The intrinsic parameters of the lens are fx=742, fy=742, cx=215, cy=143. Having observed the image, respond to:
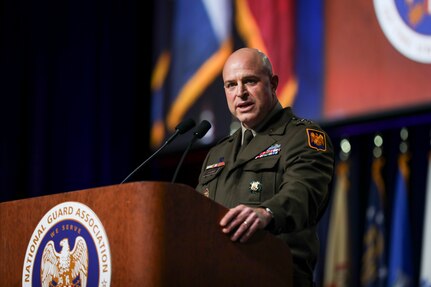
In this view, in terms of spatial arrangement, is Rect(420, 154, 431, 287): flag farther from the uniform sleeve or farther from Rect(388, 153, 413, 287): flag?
the uniform sleeve

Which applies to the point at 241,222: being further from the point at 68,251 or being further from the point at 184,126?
Answer: the point at 184,126

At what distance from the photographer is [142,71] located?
554 centimetres

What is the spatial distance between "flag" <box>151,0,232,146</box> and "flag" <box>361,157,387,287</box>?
47.2 inches

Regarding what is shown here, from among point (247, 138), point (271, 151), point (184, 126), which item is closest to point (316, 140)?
point (271, 151)

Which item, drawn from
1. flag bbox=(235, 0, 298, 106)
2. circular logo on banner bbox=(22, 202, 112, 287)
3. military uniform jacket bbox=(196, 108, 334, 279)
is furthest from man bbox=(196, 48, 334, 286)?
Result: flag bbox=(235, 0, 298, 106)

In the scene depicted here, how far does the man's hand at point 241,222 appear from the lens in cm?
181

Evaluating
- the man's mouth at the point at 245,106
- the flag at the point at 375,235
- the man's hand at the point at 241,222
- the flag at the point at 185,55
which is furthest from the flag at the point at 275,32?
the man's hand at the point at 241,222

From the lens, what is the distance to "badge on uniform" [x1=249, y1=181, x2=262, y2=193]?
7.28 feet

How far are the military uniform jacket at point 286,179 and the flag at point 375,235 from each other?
6.99 ft

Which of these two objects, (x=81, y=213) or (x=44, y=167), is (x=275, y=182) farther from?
(x=44, y=167)

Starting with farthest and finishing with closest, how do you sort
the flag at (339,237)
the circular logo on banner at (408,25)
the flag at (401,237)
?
the flag at (339,237) < the flag at (401,237) < the circular logo on banner at (408,25)

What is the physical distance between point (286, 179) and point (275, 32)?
8.20ft

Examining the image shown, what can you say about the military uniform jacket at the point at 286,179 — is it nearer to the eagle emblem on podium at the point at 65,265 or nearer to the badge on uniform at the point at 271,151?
the badge on uniform at the point at 271,151

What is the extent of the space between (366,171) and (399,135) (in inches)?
A: 12.0
